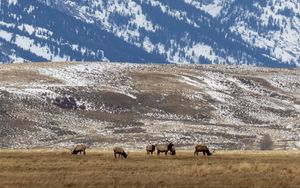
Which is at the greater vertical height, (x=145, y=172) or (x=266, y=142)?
(x=145, y=172)

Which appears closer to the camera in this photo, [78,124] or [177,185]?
[177,185]

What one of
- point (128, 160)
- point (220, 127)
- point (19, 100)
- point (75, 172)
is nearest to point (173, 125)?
point (220, 127)

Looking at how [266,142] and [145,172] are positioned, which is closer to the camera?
[145,172]

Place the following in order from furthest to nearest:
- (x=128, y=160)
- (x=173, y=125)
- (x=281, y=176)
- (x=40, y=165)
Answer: (x=173, y=125) < (x=128, y=160) < (x=40, y=165) < (x=281, y=176)

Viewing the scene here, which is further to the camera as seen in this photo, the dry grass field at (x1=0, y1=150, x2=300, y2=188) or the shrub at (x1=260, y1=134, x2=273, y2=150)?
the shrub at (x1=260, y1=134, x2=273, y2=150)

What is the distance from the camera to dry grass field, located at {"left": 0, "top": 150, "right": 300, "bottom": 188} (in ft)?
190

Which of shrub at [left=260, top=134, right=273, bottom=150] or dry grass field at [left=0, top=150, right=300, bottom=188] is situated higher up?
dry grass field at [left=0, top=150, right=300, bottom=188]

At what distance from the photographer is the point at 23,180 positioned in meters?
58.6

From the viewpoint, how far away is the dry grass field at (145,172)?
5781cm

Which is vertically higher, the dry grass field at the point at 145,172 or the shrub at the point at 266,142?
the dry grass field at the point at 145,172

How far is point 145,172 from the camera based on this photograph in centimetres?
6350

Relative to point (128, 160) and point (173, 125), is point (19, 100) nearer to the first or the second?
point (173, 125)

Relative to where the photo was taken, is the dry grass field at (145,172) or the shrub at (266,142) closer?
the dry grass field at (145,172)

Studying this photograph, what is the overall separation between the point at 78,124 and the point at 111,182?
131686mm
